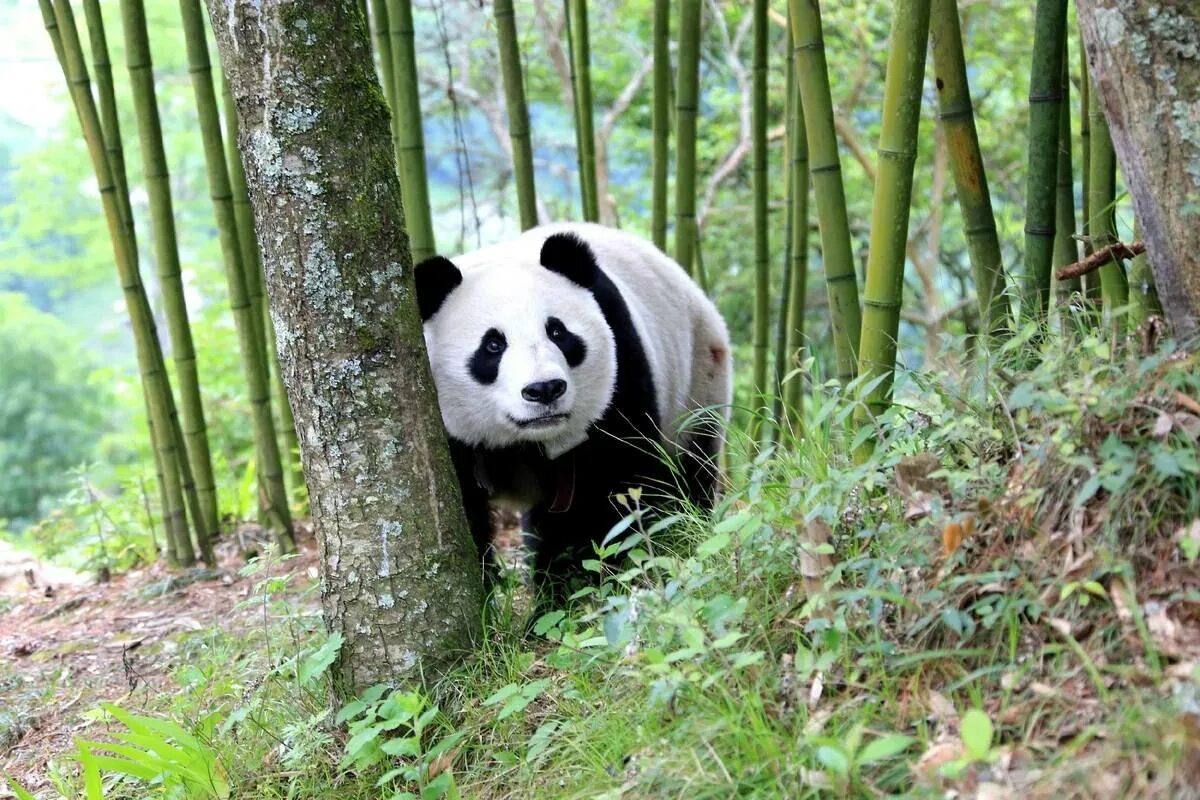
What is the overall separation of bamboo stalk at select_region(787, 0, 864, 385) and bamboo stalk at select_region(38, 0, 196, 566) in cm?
293

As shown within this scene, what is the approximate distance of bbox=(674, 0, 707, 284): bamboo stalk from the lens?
4.56m

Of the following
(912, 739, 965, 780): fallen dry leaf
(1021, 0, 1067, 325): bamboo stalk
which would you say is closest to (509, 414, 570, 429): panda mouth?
(1021, 0, 1067, 325): bamboo stalk

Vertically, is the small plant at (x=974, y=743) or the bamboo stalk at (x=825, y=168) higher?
the bamboo stalk at (x=825, y=168)

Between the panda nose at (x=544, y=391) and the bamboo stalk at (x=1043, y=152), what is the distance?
1309 mm

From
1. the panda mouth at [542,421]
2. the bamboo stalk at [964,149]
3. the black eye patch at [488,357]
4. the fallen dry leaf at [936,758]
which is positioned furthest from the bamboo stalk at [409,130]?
the fallen dry leaf at [936,758]

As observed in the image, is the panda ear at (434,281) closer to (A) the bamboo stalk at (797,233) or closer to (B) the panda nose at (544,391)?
(B) the panda nose at (544,391)

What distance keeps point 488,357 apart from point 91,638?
2363 millimetres

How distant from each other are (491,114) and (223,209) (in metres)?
9.27

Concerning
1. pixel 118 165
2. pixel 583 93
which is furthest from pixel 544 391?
pixel 118 165

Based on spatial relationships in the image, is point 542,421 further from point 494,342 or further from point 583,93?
point 583,93

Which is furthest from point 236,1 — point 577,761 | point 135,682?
point 135,682

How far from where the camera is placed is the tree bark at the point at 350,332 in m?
2.79

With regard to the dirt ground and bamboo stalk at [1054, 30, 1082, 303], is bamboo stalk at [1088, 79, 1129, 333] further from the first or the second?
the dirt ground

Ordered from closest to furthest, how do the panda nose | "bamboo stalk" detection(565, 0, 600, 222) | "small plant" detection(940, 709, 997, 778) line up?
"small plant" detection(940, 709, 997, 778)
the panda nose
"bamboo stalk" detection(565, 0, 600, 222)
